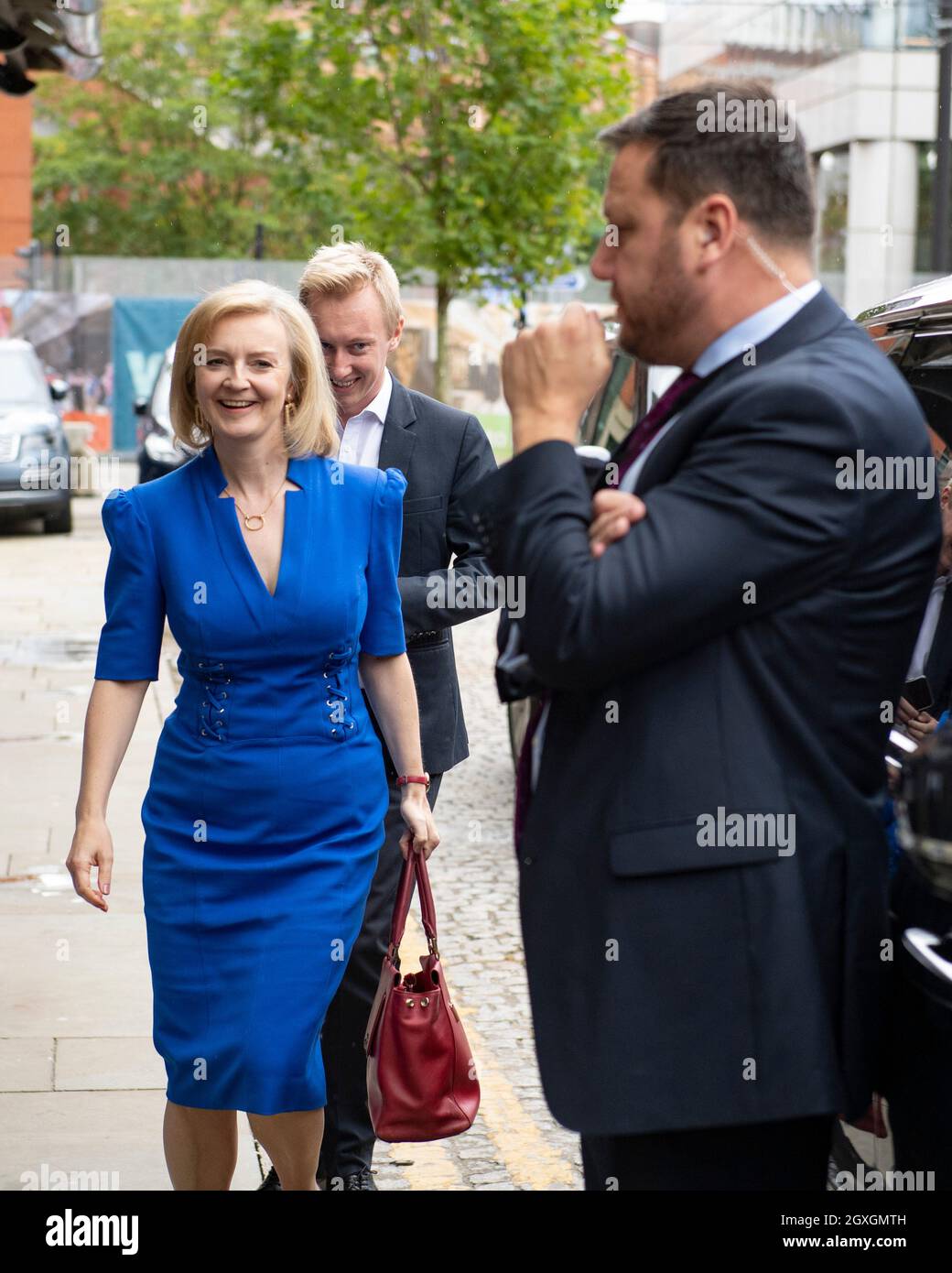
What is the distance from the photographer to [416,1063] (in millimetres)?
3439

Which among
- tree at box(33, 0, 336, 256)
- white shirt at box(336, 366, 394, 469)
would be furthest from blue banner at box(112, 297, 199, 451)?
white shirt at box(336, 366, 394, 469)

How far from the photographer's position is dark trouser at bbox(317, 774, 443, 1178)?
387cm

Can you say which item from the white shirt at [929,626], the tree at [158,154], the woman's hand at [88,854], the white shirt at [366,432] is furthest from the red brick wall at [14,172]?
the white shirt at [929,626]

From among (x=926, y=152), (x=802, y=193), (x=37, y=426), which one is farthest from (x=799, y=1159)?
(x=926, y=152)

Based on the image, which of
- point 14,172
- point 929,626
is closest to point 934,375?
point 929,626

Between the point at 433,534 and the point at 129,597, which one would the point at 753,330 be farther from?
the point at 433,534

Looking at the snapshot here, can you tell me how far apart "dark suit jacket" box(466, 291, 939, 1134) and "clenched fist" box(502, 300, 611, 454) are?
0.04 meters

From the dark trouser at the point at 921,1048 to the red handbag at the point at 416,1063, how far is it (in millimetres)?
1262

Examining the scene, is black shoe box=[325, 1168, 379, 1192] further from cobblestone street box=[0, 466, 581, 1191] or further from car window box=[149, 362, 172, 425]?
car window box=[149, 362, 172, 425]

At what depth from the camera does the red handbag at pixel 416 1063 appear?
3.44 meters

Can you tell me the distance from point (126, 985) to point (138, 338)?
2363cm

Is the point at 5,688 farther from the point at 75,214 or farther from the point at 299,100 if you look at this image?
the point at 75,214

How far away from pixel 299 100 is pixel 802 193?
1912cm

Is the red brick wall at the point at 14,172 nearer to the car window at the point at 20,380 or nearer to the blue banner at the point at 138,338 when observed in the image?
the blue banner at the point at 138,338
